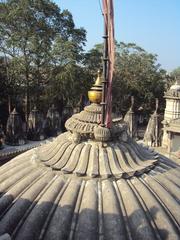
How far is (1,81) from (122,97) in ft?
39.5

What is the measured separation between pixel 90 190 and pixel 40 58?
846 inches

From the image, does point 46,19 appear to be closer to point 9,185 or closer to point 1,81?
point 1,81

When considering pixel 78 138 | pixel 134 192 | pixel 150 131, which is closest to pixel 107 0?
pixel 78 138

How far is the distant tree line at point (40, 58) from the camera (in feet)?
78.4

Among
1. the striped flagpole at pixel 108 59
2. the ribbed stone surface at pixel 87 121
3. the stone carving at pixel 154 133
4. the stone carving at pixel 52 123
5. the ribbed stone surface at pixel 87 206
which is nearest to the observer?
the ribbed stone surface at pixel 87 206

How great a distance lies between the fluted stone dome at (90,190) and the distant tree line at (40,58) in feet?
62.0

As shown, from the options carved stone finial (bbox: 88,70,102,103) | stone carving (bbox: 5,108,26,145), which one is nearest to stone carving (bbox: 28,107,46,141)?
stone carving (bbox: 5,108,26,145)

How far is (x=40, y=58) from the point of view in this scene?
985 inches

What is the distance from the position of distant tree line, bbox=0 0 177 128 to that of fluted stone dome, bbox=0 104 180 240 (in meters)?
18.9

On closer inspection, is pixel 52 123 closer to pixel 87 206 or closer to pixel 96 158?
pixel 96 158

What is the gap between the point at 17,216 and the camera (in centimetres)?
441

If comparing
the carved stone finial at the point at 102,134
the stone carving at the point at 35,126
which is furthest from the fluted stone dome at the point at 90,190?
the stone carving at the point at 35,126

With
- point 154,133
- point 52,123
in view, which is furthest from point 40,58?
point 154,133

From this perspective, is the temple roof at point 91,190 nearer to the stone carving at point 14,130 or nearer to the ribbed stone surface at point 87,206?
the ribbed stone surface at point 87,206
